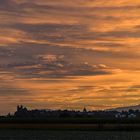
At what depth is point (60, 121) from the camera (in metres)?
118

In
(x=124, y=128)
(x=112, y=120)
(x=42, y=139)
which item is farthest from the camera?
(x=112, y=120)

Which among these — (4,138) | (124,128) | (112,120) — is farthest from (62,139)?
(112,120)

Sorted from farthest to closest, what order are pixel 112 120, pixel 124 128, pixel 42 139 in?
pixel 112 120 < pixel 124 128 < pixel 42 139

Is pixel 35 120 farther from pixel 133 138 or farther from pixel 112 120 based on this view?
pixel 133 138

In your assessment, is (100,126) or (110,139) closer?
(110,139)

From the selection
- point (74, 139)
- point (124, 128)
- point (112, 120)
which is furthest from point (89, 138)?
point (112, 120)

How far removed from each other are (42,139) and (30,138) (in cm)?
221

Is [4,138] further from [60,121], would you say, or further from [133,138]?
[60,121]

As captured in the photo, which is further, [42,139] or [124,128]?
[124,128]

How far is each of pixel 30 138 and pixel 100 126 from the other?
30.2 m

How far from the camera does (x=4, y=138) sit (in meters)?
65.9

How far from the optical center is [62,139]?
65.0 m

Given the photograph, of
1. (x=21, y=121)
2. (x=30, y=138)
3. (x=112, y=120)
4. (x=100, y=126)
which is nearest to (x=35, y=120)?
(x=21, y=121)

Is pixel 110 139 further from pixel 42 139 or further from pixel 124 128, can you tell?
pixel 124 128
